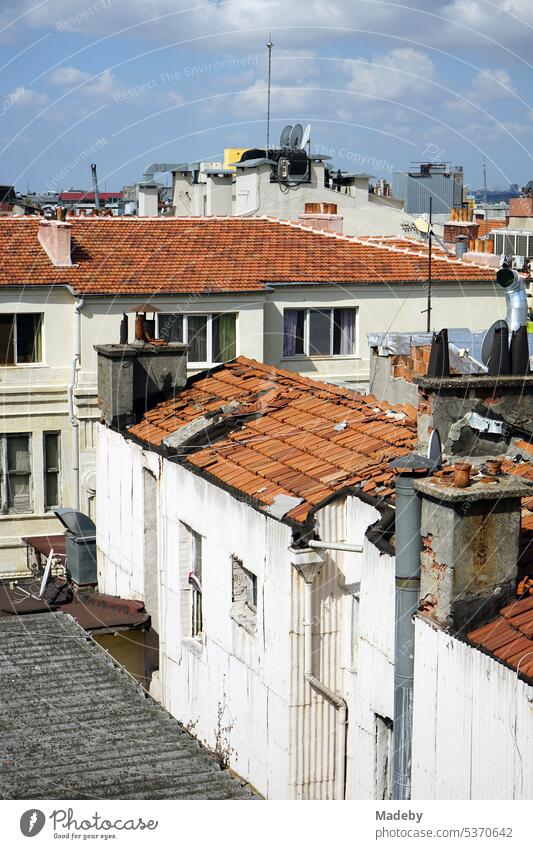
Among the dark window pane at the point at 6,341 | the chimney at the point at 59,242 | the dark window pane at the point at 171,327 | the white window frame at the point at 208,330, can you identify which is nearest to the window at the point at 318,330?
the white window frame at the point at 208,330

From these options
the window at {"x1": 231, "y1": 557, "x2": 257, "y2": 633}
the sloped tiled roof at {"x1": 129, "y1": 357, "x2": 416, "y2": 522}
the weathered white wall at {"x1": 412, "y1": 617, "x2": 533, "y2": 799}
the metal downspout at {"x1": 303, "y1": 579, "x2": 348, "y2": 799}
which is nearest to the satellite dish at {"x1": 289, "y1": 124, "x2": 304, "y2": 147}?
A: the sloped tiled roof at {"x1": 129, "y1": 357, "x2": 416, "y2": 522}

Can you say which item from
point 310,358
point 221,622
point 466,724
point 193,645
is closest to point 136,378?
point 193,645

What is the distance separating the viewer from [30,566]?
2705cm

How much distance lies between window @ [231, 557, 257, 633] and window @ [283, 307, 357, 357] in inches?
556

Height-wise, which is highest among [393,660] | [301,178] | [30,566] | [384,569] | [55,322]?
[301,178]

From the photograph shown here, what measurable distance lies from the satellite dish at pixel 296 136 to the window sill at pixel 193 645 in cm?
2629

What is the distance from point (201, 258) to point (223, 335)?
1.80 m

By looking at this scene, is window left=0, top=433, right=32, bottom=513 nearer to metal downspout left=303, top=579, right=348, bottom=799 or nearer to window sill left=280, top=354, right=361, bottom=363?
window sill left=280, top=354, right=361, bottom=363

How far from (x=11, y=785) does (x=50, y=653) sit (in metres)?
3.91

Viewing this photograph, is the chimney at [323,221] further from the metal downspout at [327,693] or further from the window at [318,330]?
the metal downspout at [327,693]

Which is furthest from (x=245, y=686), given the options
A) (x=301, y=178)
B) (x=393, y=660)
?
(x=301, y=178)

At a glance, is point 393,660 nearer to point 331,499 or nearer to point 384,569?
point 384,569

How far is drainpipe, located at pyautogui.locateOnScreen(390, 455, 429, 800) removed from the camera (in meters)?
→ 11.2

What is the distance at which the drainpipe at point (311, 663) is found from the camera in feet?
44.5
